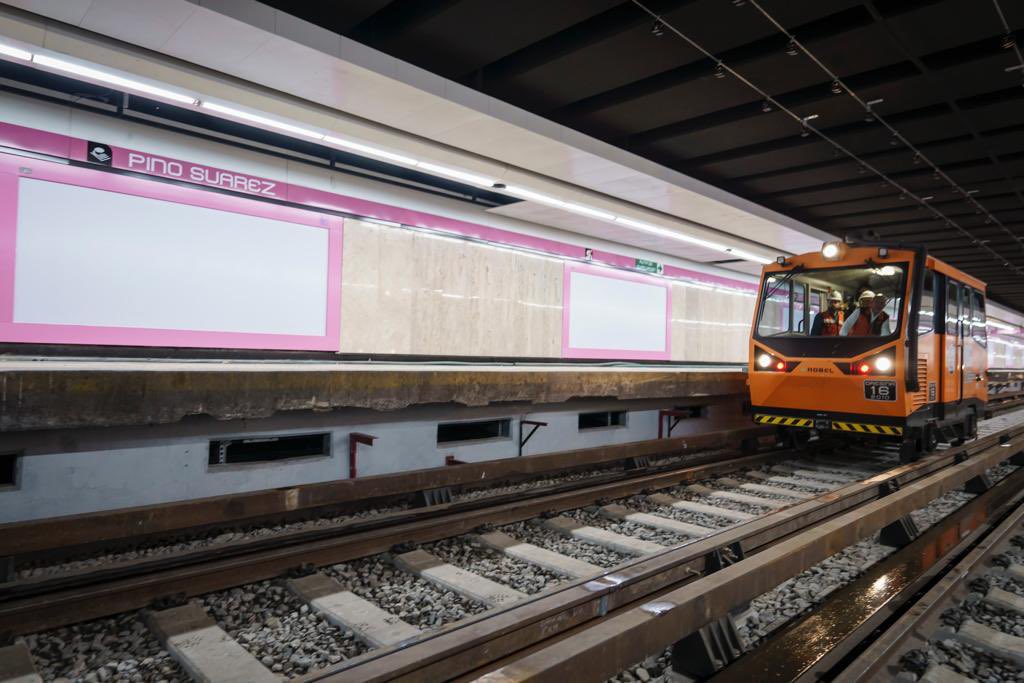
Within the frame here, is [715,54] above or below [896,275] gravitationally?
above

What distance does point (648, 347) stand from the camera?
→ 14.9m

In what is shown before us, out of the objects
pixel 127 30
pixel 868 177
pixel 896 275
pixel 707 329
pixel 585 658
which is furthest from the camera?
pixel 707 329

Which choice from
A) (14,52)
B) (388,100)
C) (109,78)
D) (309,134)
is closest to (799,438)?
(388,100)

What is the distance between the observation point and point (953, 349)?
24.7 feet

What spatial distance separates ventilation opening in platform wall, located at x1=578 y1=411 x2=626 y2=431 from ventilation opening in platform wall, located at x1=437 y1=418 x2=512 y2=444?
211 centimetres

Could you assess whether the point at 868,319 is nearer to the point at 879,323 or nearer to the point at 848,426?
the point at 879,323

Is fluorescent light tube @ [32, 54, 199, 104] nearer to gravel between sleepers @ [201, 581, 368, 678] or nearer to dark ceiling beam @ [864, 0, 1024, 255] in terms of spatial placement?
gravel between sleepers @ [201, 581, 368, 678]

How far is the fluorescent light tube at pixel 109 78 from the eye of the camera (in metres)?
5.09

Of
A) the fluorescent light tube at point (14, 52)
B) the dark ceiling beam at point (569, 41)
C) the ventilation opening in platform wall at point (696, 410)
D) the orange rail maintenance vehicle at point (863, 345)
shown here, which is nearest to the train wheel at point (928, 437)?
the orange rail maintenance vehicle at point (863, 345)

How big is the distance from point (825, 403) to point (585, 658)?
19.3 feet

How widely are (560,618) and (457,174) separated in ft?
22.2

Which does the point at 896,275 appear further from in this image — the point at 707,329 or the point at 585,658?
the point at 707,329

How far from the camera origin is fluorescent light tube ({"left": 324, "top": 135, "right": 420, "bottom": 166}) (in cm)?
707

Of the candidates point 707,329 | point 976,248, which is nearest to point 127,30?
point 707,329
